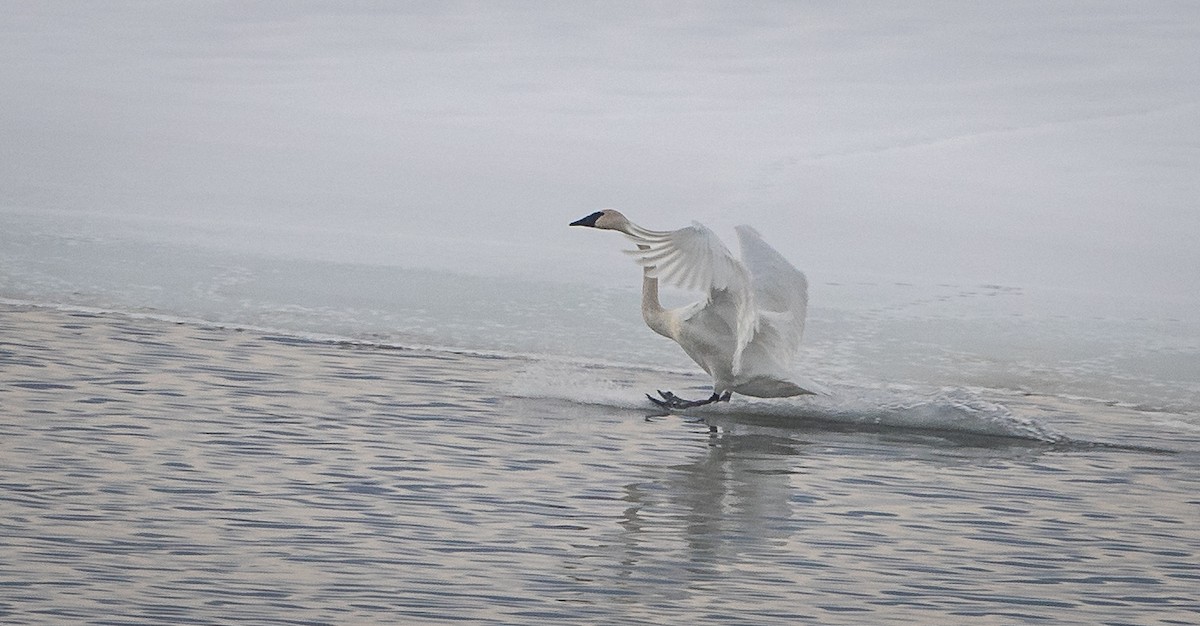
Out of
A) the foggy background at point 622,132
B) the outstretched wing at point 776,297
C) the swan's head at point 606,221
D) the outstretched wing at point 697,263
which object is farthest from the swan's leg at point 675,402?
the foggy background at point 622,132

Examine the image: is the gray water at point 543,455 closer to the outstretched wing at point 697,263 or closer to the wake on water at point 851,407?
the wake on water at point 851,407

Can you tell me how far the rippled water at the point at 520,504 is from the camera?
17.0 feet

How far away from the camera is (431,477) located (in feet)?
22.4

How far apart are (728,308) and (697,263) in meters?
0.64

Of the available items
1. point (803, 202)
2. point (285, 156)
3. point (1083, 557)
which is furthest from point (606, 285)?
point (1083, 557)

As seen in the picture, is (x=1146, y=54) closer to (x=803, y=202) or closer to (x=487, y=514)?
(x=803, y=202)

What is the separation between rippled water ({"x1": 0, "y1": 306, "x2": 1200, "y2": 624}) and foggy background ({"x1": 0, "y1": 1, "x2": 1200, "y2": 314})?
3.99 meters

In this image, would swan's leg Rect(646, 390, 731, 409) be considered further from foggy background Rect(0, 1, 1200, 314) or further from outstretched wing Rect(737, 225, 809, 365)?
foggy background Rect(0, 1, 1200, 314)

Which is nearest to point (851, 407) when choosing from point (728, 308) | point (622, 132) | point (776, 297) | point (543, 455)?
point (776, 297)

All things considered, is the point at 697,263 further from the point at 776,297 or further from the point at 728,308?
the point at 776,297

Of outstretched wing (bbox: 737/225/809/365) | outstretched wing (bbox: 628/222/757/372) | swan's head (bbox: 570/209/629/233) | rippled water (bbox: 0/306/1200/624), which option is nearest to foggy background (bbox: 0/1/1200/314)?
swan's head (bbox: 570/209/629/233)

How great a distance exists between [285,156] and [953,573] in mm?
10700

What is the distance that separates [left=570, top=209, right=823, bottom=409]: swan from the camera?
8.26 meters

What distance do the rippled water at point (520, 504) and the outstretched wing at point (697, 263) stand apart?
1.98 ft
